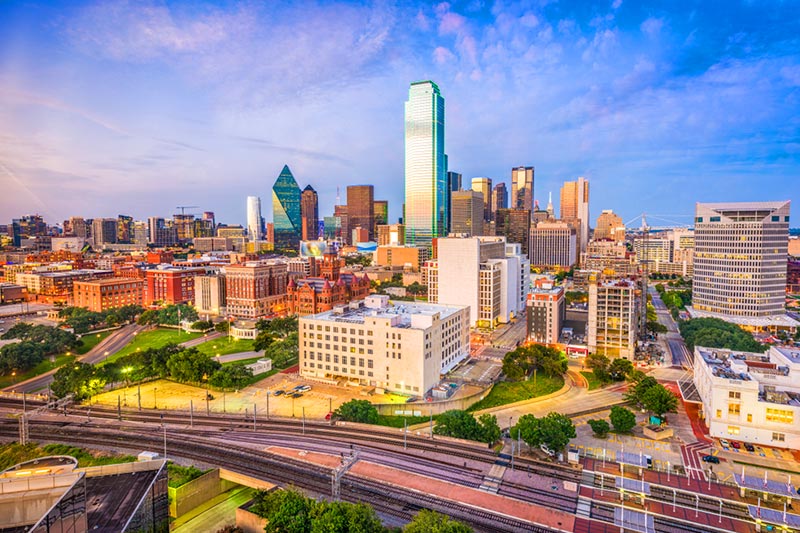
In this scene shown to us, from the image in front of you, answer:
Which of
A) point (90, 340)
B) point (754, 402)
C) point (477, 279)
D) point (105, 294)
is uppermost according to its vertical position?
point (477, 279)

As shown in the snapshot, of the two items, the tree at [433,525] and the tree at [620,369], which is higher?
the tree at [433,525]

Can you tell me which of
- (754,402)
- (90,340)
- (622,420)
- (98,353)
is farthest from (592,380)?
(90,340)

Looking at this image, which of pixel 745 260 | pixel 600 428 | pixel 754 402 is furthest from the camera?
pixel 745 260

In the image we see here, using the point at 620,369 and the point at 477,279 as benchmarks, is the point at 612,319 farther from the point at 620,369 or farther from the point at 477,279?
the point at 477,279

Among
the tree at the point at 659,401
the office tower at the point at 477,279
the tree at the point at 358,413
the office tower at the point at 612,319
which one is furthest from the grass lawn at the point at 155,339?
the tree at the point at 659,401

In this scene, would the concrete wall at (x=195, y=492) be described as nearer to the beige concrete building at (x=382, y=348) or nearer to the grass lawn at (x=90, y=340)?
the beige concrete building at (x=382, y=348)

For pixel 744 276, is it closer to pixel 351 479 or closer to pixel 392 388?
pixel 392 388
